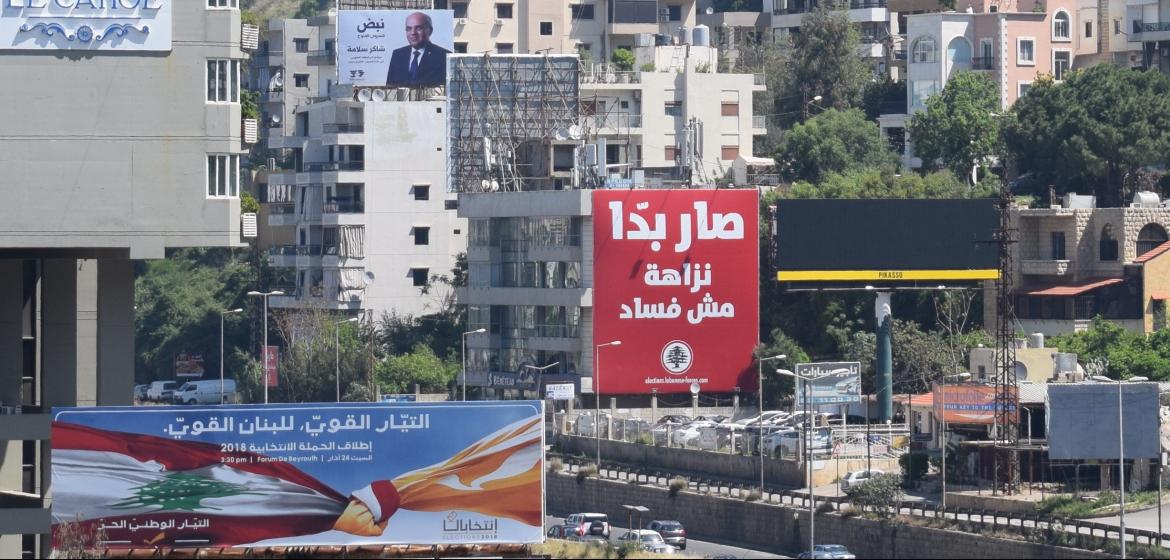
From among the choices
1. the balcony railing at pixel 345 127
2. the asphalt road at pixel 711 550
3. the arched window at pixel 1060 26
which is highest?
the arched window at pixel 1060 26

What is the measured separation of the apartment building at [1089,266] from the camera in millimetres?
112938

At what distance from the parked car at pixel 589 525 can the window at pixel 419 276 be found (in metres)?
53.1

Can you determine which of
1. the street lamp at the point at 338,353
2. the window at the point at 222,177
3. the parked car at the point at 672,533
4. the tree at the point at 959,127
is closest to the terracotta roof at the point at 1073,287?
the tree at the point at 959,127

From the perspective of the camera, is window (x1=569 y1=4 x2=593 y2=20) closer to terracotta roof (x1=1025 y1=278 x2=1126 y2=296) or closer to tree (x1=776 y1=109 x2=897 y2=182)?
tree (x1=776 y1=109 x2=897 y2=182)

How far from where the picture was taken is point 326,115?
13675 cm

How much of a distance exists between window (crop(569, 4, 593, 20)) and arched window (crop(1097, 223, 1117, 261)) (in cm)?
4732

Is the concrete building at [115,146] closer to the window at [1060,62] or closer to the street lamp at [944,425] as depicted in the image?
the street lamp at [944,425]

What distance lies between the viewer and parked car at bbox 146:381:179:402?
138 m

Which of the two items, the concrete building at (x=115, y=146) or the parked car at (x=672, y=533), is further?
the parked car at (x=672, y=533)

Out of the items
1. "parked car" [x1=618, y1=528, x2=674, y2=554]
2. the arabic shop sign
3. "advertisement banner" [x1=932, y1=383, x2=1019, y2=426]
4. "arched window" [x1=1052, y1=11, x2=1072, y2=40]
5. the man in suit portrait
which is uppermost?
"arched window" [x1=1052, y1=11, x2=1072, y2=40]

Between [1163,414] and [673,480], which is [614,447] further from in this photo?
[1163,414]

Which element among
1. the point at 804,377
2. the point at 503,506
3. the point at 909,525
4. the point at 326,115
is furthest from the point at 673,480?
the point at 326,115

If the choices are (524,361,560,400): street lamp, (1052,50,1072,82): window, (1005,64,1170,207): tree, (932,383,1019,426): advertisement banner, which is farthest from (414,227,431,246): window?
(932,383,1019,426): advertisement banner

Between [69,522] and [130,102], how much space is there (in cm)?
994
